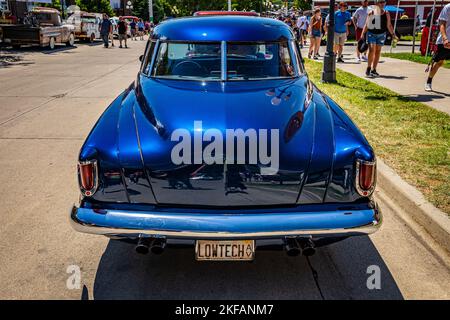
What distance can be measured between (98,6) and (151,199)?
5154cm

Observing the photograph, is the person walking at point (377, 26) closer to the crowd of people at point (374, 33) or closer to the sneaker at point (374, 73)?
the crowd of people at point (374, 33)

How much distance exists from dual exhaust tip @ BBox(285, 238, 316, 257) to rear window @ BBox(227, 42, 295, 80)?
188 centimetres

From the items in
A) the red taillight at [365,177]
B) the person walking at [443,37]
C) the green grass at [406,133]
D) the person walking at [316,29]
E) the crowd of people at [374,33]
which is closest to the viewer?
the red taillight at [365,177]

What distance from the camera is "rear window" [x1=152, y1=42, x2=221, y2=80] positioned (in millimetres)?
4195

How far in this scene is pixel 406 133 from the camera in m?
6.23

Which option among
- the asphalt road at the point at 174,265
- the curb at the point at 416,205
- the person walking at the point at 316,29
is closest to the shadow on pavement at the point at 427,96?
the curb at the point at 416,205

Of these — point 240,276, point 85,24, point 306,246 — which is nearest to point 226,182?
point 306,246

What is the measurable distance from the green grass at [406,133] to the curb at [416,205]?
0.30 feet

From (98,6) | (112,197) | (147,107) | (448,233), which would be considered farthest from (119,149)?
(98,6)

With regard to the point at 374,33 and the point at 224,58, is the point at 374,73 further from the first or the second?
the point at 224,58

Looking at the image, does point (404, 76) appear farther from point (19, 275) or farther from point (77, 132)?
point (19, 275)

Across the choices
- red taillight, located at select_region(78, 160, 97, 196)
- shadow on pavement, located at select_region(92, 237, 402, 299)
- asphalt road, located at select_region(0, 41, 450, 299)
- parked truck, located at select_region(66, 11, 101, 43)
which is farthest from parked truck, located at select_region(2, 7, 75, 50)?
red taillight, located at select_region(78, 160, 97, 196)

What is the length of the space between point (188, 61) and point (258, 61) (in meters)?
0.69

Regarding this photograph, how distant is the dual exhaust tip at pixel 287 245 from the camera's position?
9.12 feet
